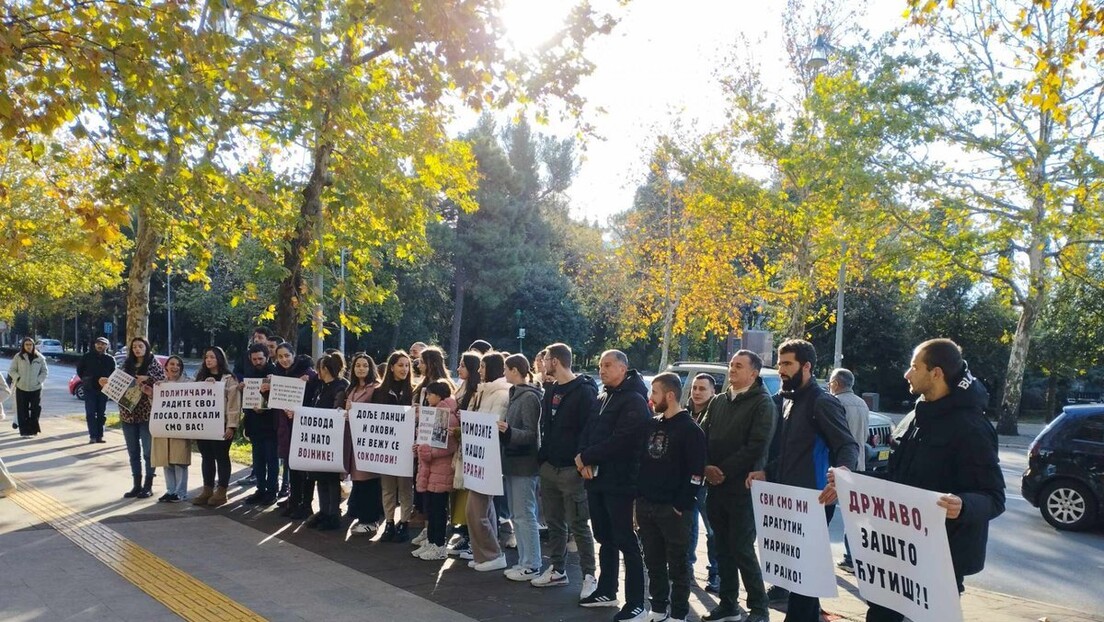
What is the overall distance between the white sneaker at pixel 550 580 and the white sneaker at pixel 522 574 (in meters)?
0.09

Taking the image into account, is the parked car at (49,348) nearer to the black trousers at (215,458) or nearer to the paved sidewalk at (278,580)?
the black trousers at (215,458)

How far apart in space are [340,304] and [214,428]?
7.12 metres

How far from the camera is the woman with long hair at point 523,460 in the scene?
734cm

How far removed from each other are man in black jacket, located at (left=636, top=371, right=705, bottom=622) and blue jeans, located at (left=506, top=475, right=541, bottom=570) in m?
1.42

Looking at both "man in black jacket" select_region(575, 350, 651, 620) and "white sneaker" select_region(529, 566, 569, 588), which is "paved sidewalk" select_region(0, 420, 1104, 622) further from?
"man in black jacket" select_region(575, 350, 651, 620)

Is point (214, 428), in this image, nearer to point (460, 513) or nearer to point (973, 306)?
point (460, 513)

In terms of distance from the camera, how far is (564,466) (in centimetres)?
689

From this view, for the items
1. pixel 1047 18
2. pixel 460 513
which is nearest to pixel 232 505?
pixel 460 513

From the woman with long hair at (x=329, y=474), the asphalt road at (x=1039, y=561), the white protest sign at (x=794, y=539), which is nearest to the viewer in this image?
the white protest sign at (x=794, y=539)

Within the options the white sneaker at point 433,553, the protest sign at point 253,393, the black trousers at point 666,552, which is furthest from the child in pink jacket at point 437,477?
the protest sign at point 253,393

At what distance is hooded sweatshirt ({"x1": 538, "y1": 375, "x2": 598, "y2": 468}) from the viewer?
6.81m

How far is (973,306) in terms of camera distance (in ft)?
114

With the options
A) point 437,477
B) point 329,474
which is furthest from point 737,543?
point 329,474

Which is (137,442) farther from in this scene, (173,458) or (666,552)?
(666,552)
